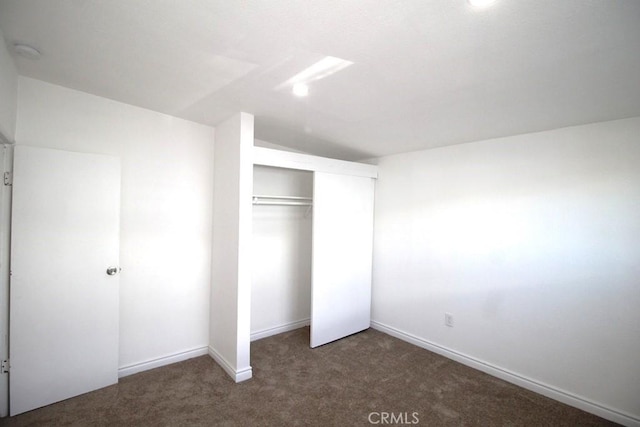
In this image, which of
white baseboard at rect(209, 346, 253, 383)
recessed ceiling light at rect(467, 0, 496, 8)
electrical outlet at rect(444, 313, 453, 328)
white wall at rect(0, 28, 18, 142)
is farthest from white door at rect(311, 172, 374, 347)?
white wall at rect(0, 28, 18, 142)

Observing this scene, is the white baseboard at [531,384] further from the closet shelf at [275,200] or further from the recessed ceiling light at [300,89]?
the recessed ceiling light at [300,89]

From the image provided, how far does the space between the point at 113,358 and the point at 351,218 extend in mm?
2629

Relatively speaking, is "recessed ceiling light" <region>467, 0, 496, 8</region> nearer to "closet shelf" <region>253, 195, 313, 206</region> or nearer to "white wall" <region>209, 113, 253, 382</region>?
"white wall" <region>209, 113, 253, 382</region>

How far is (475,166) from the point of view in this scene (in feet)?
9.48

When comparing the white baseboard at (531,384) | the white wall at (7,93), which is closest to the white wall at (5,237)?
the white wall at (7,93)

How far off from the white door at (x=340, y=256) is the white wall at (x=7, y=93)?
2353 millimetres

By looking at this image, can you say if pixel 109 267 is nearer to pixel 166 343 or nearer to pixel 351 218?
pixel 166 343

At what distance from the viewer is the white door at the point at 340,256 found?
3.15 meters

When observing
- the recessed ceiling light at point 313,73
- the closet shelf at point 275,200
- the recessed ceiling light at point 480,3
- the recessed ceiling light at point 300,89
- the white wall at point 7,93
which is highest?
the recessed ceiling light at point 313,73

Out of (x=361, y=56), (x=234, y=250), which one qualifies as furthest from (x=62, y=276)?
(x=361, y=56)

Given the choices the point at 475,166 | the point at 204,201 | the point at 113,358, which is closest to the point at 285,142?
the point at 204,201

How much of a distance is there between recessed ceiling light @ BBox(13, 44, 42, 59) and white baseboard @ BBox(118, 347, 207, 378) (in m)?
2.46

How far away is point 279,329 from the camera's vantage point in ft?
11.7

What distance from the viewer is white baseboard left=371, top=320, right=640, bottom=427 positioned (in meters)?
2.09
